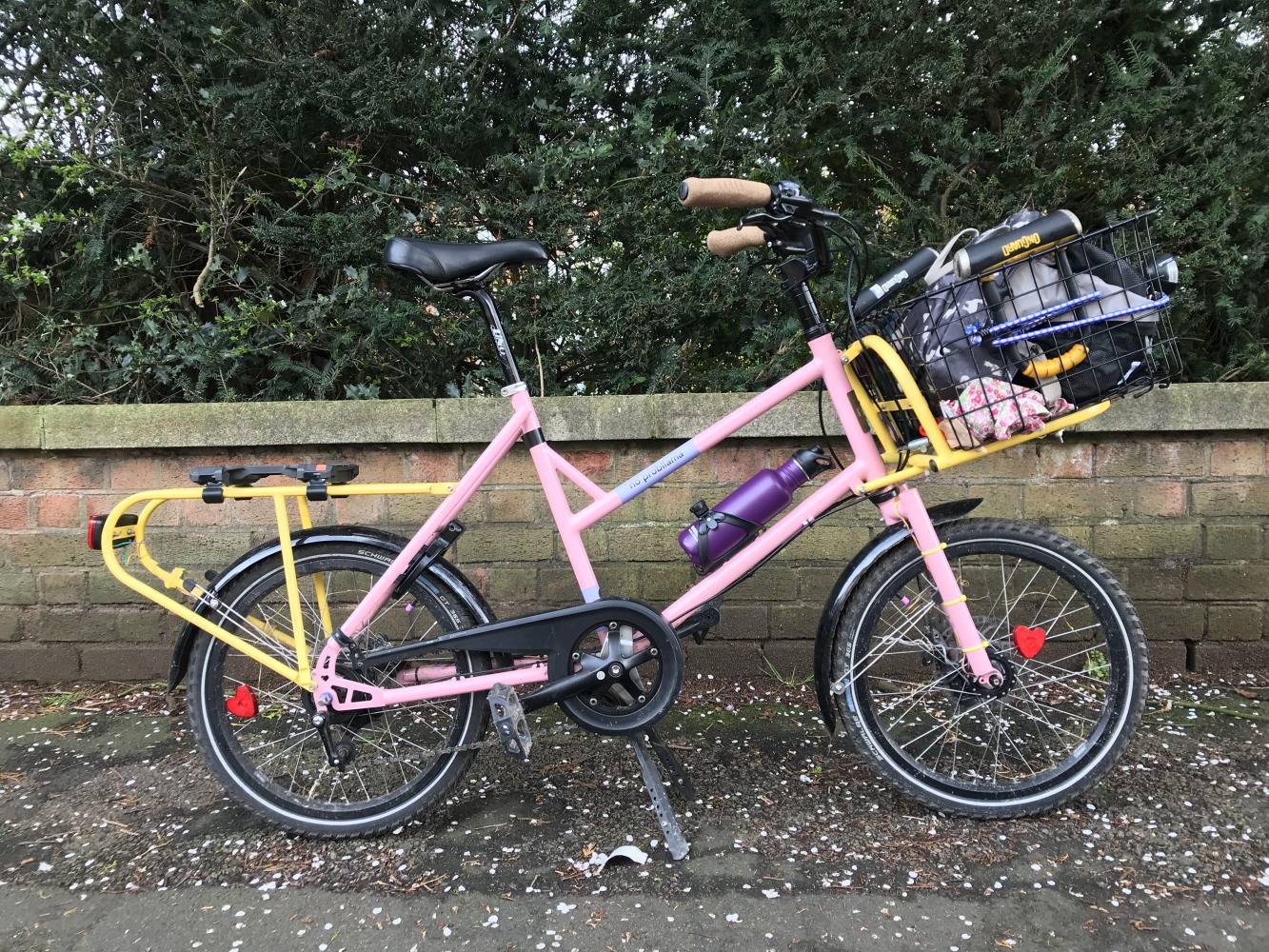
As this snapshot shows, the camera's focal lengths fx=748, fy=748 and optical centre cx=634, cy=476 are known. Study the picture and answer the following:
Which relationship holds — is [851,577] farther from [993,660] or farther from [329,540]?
[329,540]

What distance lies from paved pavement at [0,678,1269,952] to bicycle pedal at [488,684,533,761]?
0.28 metres

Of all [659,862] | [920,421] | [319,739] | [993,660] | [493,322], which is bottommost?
[659,862]

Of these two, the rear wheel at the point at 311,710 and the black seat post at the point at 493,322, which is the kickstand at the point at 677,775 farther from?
the black seat post at the point at 493,322

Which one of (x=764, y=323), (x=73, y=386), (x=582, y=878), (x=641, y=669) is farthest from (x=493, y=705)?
(x=73, y=386)

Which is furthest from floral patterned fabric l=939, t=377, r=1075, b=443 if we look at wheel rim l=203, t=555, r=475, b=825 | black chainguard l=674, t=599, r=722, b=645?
wheel rim l=203, t=555, r=475, b=825

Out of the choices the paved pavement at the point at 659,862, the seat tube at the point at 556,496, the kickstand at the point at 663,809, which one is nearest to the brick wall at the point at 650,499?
the paved pavement at the point at 659,862

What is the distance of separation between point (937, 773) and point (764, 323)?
5.33 feet

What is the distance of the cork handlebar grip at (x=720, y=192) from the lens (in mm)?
1683

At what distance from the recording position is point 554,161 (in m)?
2.71

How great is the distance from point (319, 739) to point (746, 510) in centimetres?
143

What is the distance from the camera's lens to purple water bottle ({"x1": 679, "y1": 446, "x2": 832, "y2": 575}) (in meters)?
1.94

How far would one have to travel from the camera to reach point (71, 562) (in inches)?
110

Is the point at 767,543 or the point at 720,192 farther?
the point at 767,543

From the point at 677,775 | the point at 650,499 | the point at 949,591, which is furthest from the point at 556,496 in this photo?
the point at 949,591
